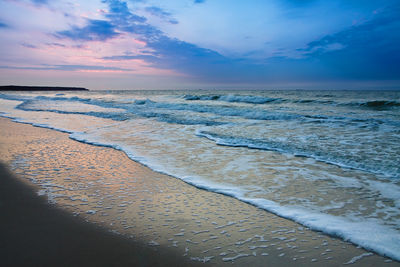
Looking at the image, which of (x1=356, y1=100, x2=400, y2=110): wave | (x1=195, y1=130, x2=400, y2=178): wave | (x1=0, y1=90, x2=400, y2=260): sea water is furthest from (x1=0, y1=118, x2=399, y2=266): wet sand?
(x1=356, y1=100, x2=400, y2=110): wave

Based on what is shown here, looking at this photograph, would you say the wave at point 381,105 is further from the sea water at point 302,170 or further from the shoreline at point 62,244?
the shoreline at point 62,244

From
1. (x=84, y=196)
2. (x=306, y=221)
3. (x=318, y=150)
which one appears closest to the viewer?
(x=306, y=221)

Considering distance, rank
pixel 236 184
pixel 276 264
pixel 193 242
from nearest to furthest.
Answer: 1. pixel 276 264
2. pixel 193 242
3. pixel 236 184

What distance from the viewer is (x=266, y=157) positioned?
5871mm

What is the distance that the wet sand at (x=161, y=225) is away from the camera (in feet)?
7.39

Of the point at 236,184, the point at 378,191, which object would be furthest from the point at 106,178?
the point at 378,191

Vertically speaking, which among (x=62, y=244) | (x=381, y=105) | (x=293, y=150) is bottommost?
(x=62, y=244)

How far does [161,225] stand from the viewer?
110 inches

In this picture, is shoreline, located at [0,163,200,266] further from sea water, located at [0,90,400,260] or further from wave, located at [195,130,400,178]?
wave, located at [195,130,400,178]

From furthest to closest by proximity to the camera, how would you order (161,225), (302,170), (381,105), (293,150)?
(381,105) → (293,150) → (302,170) → (161,225)

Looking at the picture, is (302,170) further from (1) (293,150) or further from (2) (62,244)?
(2) (62,244)

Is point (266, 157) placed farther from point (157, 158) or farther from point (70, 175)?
point (70, 175)

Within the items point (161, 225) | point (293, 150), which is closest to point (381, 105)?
point (293, 150)

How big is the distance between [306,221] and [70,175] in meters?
3.81
